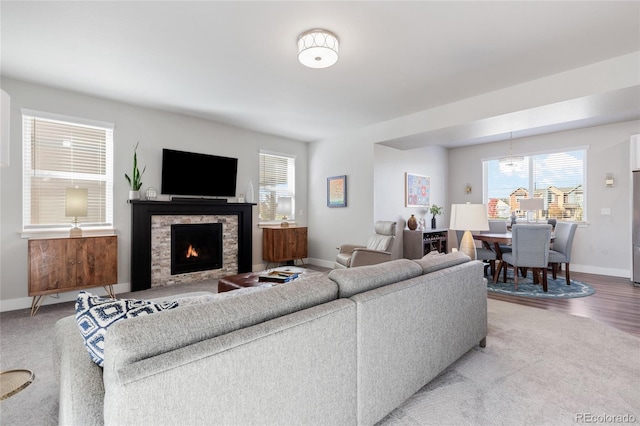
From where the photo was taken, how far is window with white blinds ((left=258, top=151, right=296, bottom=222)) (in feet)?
19.4

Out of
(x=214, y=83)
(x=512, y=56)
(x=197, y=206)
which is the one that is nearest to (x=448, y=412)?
(x=512, y=56)

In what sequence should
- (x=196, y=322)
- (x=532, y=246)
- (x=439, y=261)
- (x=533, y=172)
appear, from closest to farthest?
(x=196, y=322) → (x=439, y=261) → (x=532, y=246) → (x=533, y=172)

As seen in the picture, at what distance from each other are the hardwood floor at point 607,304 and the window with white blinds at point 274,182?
3880 millimetres

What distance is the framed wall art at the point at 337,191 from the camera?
5.81m

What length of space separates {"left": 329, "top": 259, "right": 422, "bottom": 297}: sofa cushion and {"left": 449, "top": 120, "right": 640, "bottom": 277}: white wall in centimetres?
539

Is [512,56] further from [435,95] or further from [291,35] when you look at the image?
[291,35]

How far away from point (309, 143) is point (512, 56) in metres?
4.13

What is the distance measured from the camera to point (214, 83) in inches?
143

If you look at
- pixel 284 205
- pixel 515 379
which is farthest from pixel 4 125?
pixel 284 205

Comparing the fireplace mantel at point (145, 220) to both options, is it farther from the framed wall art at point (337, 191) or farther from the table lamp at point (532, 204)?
the table lamp at point (532, 204)

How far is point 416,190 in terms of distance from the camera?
634 centimetres

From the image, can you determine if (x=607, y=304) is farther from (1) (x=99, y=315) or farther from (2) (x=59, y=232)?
(2) (x=59, y=232)

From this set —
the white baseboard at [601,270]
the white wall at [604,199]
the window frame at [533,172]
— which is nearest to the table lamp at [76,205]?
the window frame at [533,172]

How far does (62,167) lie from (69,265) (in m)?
1.26
